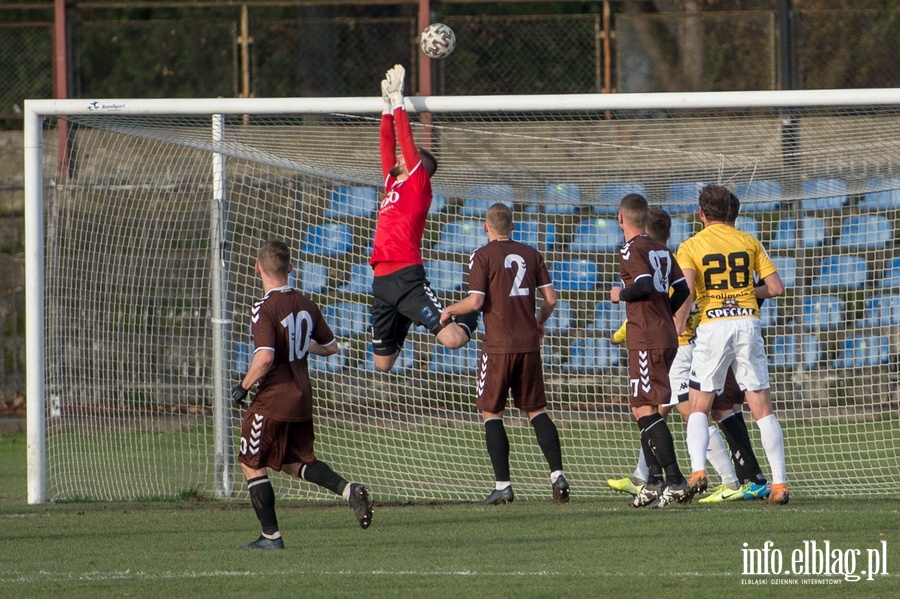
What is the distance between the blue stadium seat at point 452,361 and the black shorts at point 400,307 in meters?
3.32

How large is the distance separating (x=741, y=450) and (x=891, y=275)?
3976 millimetres

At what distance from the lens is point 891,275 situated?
10.8m

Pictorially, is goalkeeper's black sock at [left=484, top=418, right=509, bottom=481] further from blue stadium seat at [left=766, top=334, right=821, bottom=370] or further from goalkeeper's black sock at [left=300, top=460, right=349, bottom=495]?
blue stadium seat at [left=766, top=334, right=821, bottom=370]

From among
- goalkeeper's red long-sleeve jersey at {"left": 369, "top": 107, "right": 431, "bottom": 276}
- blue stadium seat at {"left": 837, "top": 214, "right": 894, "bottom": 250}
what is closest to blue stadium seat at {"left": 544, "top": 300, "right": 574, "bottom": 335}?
blue stadium seat at {"left": 837, "top": 214, "right": 894, "bottom": 250}

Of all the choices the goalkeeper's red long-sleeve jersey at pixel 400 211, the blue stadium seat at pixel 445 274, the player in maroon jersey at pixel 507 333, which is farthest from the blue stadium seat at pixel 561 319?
the goalkeeper's red long-sleeve jersey at pixel 400 211

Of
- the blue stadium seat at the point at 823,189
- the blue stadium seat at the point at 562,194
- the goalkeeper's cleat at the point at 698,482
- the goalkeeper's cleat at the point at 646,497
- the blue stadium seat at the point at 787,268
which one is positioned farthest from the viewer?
the blue stadium seat at the point at 787,268

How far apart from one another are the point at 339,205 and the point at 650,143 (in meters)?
2.95

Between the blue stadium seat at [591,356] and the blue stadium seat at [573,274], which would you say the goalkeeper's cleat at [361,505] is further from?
the blue stadium seat at [573,274]

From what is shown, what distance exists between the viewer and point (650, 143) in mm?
10195

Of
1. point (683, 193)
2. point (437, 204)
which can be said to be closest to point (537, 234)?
point (437, 204)

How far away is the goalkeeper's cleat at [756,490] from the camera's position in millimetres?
7480

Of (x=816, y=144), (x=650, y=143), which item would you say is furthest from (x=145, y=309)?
(x=816, y=144)

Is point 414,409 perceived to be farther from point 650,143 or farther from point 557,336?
point 650,143

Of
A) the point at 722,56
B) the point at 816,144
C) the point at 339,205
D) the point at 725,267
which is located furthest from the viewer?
the point at 722,56
